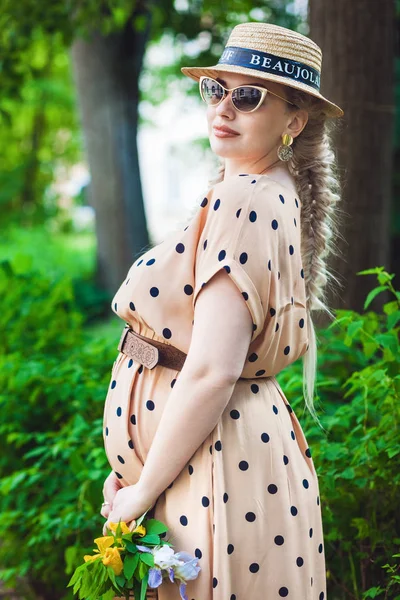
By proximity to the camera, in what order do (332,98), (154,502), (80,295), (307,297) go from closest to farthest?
(154,502) → (307,297) → (332,98) → (80,295)

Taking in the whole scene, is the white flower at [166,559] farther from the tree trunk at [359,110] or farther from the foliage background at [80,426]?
the tree trunk at [359,110]

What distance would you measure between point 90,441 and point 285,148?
73.3 inches

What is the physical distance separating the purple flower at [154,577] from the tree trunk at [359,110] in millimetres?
2859

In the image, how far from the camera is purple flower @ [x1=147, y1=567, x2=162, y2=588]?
6.54 ft

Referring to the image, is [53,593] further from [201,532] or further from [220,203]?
[220,203]

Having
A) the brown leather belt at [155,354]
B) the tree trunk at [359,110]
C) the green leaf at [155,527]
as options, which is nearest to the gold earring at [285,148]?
the brown leather belt at [155,354]

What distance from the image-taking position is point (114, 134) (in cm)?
942

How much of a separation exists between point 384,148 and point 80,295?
6162mm

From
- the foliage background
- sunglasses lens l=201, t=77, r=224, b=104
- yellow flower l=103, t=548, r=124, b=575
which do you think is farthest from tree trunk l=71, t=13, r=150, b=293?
yellow flower l=103, t=548, r=124, b=575

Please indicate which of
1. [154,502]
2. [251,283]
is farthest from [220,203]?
[154,502]

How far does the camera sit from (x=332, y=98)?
4.67 metres

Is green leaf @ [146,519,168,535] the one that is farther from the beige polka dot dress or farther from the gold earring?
the gold earring

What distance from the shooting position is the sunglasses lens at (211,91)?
2.21 meters

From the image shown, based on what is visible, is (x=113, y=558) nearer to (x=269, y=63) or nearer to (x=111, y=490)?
(x=111, y=490)
